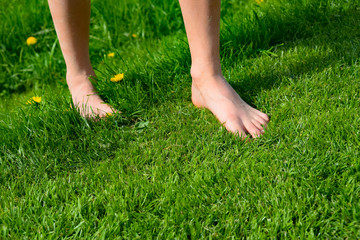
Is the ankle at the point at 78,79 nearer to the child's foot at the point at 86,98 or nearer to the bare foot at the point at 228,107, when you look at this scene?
the child's foot at the point at 86,98

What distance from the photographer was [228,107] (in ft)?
5.99

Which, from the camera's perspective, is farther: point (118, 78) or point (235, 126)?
point (118, 78)

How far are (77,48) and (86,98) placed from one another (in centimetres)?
27

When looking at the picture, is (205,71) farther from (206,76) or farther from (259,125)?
(259,125)

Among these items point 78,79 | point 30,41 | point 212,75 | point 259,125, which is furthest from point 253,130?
point 30,41

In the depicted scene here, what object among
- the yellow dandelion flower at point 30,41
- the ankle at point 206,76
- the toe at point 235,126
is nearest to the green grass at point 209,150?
the toe at point 235,126

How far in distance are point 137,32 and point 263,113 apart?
5.59 feet

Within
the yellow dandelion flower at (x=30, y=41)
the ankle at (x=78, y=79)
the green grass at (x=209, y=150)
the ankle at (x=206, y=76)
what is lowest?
the yellow dandelion flower at (x=30, y=41)

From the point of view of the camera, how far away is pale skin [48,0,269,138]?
178 cm

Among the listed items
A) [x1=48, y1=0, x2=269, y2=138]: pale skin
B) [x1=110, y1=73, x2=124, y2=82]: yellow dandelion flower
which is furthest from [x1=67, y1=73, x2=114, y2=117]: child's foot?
[x1=110, y1=73, x2=124, y2=82]: yellow dandelion flower

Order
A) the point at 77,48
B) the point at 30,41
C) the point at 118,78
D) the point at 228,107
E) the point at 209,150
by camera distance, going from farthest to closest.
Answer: the point at 30,41, the point at 118,78, the point at 77,48, the point at 228,107, the point at 209,150

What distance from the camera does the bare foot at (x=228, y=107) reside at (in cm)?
178

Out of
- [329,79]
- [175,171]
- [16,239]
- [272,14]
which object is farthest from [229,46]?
[16,239]

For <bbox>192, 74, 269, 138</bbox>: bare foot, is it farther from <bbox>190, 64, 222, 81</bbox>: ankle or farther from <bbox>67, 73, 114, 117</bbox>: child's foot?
<bbox>67, 73, 114, 117</bbox>: child's foot
